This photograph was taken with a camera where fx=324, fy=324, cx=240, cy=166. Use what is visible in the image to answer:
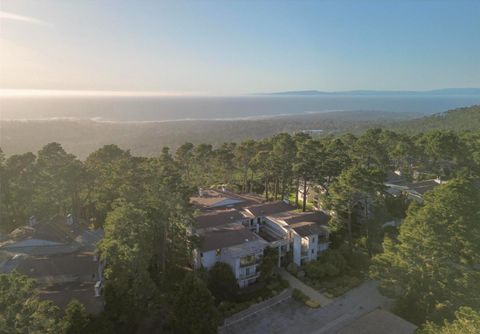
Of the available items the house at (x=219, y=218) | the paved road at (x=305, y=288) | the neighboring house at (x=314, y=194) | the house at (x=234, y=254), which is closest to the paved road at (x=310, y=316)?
the paved road at (x=305, y=288)

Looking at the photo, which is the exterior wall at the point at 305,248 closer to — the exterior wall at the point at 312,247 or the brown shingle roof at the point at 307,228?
the exterior wall at the point at 312,247

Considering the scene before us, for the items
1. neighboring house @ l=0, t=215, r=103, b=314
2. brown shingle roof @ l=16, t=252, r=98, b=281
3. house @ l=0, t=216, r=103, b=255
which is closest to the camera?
neighboring house @ l=0, t=215, r=103, b=314

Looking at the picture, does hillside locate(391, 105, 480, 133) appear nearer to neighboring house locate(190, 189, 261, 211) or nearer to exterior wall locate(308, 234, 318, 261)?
neighboring house locate(190, 189, 261, 211)

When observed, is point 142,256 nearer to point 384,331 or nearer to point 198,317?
point 198,317

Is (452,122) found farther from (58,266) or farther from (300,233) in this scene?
(58,266)

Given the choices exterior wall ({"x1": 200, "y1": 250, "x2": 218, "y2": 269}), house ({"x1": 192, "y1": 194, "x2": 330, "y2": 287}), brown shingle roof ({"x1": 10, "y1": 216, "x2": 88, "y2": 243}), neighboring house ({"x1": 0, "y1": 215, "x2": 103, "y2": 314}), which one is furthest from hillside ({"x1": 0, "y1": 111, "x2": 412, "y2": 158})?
exterior wall ({"x1": 200, "y1": 250, "x2": 218, "y2": 269})

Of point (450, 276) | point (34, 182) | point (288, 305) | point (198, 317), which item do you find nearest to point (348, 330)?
point (288, 305)
